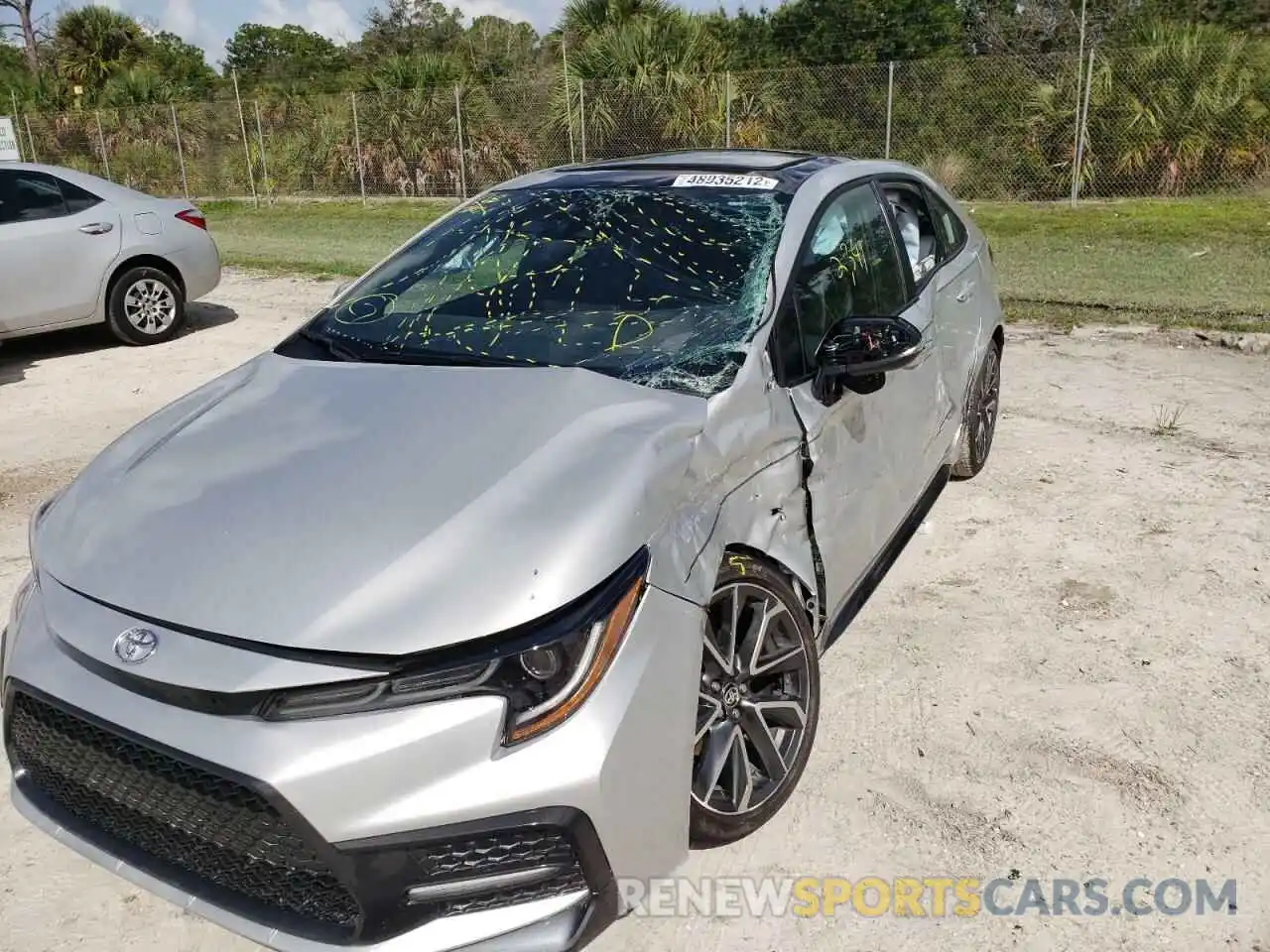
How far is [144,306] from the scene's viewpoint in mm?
8523

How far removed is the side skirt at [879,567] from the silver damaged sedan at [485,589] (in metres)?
0.04

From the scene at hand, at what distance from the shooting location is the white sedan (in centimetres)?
781

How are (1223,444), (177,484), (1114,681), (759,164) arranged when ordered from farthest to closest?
(1223,444) < (759,164) < (1114,681) < (177,484)

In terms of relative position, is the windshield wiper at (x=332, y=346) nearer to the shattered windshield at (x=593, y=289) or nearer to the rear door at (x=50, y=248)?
the shattered windshield at (x=593, y=289)

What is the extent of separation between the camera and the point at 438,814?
6.32 feet

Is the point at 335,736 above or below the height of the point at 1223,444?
above

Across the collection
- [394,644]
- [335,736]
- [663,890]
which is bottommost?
[663,890]

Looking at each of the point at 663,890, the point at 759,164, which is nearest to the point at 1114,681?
the point at 663,890

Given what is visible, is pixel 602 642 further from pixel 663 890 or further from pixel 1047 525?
pixel 1047 525

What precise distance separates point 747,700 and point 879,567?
→ 1.15m

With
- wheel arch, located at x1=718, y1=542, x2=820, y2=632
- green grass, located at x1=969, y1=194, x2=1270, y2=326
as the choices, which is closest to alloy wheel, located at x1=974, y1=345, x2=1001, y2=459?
wheel arch, located at x1=718, y1=542, x2=820, y2=632

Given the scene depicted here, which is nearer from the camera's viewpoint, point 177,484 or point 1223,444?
point 177,484

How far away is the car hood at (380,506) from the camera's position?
207 centimetres

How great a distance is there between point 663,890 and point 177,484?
150 centimetres
